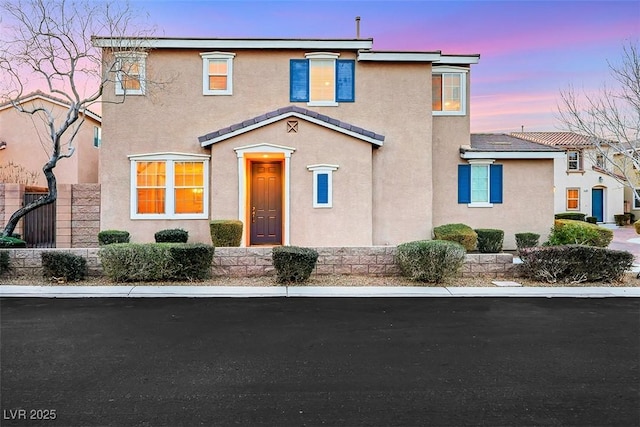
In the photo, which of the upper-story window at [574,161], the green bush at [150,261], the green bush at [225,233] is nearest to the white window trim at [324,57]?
the green bush at [225,233]

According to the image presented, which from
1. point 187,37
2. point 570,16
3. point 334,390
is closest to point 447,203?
point 570,16

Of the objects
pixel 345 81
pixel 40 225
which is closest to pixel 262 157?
pixel 345 81

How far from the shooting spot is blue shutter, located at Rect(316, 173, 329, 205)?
13109 mm

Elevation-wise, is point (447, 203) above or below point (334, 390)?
above

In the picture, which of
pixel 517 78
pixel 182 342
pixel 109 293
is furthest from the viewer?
pixel 517 78

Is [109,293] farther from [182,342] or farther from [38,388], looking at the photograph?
[38,388]

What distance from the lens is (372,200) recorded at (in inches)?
550

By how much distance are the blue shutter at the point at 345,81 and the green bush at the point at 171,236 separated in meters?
7.13

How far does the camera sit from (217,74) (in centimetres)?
1412

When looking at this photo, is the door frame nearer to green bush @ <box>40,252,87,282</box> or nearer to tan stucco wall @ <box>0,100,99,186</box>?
green bush @ <box>40,252,87,282</box>

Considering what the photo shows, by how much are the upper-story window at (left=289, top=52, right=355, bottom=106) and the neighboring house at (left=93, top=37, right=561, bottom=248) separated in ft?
0.12

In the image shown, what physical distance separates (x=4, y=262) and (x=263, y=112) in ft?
28.5

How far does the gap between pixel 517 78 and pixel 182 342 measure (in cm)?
2079

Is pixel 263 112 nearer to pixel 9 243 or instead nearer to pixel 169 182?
pixel 169 182
